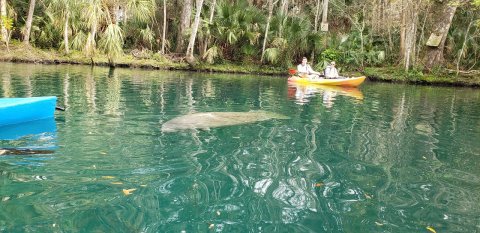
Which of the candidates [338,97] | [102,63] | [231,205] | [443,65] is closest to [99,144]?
[231,205]

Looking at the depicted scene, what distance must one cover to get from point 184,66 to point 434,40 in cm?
1410

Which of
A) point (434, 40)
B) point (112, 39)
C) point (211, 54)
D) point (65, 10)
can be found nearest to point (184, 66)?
point (211, 54)

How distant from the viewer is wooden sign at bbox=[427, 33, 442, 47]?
2398 centimetres

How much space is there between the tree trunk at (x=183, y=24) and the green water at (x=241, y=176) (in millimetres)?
17537

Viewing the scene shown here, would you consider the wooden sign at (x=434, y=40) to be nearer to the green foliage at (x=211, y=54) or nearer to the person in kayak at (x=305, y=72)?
the person in kayak at (x=305, y=72)

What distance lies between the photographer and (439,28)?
23.9 metres

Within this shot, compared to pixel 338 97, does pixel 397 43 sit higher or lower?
higher

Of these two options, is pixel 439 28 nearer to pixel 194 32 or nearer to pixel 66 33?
pixel 194 32

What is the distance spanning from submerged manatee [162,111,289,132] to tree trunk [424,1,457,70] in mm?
18144

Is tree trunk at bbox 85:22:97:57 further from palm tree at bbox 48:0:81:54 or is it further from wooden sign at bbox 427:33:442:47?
wooden sign at bbox 427:33:442:47

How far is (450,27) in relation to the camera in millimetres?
25625

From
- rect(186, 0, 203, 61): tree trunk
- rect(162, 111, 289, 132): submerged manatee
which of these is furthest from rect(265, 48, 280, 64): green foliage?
rect(162, 111, 289, 132): submerged manatee

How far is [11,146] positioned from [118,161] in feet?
5.54

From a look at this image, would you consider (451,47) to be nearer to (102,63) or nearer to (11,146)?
(102,63)
